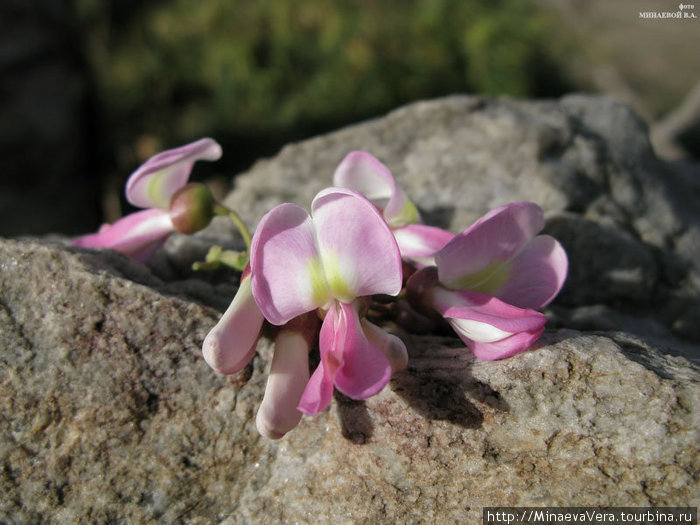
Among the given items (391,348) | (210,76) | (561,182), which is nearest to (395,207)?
(391,348)

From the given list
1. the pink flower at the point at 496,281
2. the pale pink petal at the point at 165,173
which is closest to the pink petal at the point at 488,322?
the pink flower at the point at 496,281

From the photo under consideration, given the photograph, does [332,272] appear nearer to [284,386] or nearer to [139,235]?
[284,386]

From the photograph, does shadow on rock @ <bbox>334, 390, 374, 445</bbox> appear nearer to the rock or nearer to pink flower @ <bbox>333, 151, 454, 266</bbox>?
pink flower @ <bbox>333, 151, 454, 266</bbox>

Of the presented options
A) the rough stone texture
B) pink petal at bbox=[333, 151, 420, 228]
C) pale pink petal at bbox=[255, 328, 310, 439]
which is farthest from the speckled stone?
pink petal at bbox=[333, 151, 420, 228]

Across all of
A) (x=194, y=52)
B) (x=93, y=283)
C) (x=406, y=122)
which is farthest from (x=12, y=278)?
(x=194, y=52)

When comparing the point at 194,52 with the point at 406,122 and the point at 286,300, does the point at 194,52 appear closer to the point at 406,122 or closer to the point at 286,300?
the point at 406,122
